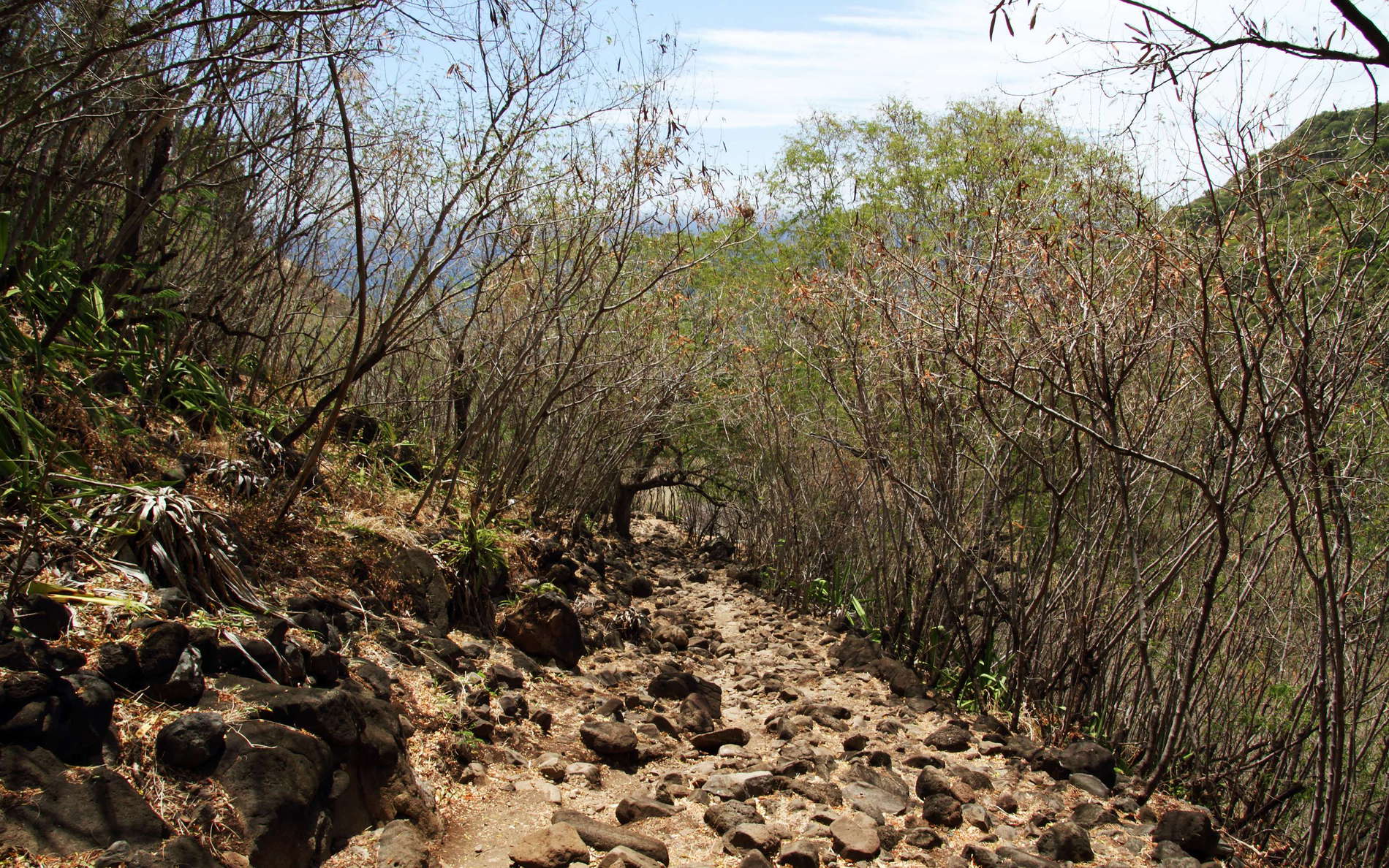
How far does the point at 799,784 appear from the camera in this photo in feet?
13.0

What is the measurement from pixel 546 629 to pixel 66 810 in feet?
11.1

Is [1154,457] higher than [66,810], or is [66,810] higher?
[1154,457]

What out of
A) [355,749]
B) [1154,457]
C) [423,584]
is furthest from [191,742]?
[1154,457]

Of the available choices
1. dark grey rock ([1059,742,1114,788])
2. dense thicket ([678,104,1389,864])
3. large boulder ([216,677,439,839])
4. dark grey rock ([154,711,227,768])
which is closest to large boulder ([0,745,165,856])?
dark grey rock ([154,711,227,768])

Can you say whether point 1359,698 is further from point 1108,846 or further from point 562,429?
point 562,429

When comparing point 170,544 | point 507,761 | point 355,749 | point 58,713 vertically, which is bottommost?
point 507,761

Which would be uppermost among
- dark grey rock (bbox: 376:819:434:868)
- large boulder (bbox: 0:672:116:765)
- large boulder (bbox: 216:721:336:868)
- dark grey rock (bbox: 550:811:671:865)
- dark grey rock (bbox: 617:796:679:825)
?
large boulder (bbox: 0:672:116:765)

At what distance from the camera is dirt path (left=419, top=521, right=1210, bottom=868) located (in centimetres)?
339

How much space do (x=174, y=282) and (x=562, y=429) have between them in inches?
149

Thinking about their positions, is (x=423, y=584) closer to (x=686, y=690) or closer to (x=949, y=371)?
(x=686, y=690)

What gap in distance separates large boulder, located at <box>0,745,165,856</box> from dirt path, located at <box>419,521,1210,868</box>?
1.02m

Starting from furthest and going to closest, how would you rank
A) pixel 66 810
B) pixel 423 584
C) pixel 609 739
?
pixel 423 584, pixel 609 739, pixel 66 810

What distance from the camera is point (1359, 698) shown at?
4.02m

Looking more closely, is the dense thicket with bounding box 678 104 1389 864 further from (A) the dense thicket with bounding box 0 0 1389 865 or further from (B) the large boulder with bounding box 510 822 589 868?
(B) the large boulder with bounding box 510 822 589 868
